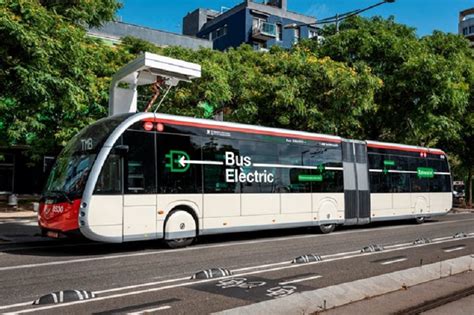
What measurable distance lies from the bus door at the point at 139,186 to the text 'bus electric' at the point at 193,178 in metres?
0.02

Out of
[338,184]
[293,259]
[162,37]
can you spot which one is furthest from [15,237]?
[162,37]

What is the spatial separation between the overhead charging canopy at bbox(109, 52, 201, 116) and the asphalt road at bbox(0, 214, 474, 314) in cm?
438

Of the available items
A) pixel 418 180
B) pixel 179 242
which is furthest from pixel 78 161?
pixel 418 180

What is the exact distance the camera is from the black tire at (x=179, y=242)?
40.2ft

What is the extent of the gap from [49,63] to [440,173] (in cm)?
1775

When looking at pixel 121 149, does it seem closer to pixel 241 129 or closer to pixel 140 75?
pixel 241 129

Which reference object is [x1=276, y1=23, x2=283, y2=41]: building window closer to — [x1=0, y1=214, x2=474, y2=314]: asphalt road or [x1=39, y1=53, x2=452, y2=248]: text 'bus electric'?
[x1=39, y1=53, x2=452, y2=248]: text 'bus electric'

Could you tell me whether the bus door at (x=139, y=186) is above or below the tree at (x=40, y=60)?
below

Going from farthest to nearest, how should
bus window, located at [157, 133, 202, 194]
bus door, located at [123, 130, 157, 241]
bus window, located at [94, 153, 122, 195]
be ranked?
1. bus window, located at [157, 133, 202, 194]
2. bus door, located at [123, 130, 157, 241]
3. bus window, located at [94, 153, 122, 195]

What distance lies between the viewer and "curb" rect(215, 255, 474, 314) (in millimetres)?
5824

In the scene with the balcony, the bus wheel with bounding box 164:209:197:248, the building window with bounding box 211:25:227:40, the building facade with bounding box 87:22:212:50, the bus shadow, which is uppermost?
the building window with bounding box 211:25:227:40

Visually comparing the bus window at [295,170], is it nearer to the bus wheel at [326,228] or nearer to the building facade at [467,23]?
the bus wheel at [326,228]

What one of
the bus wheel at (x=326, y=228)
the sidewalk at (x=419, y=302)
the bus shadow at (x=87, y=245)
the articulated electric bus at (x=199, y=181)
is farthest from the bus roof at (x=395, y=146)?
the sidewalk at (x=419, y=302)

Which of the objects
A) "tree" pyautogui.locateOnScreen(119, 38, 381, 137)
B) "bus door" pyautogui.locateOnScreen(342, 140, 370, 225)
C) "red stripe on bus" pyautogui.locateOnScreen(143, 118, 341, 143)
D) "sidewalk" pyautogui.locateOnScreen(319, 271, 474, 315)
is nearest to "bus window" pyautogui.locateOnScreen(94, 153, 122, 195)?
"red stripe on bus" pyautogui.locateOnScreen(143, 118, 341, 143)
